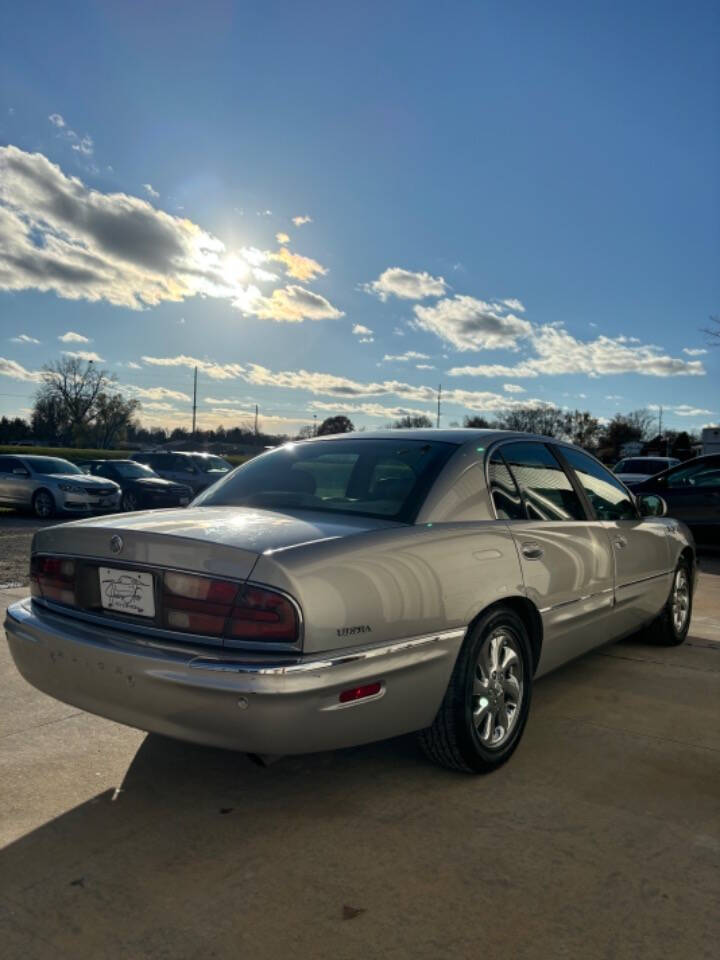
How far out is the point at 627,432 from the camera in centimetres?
8550

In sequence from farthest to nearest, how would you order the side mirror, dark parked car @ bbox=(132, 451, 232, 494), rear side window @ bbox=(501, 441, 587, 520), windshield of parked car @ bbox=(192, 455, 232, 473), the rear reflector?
windshield of parked car @ bbox=(192, 455, 232, 473)
dark parked car @ bbox=(132, 451, 232, 494)
the side mirror
rear side window @ bbox=(501, 441, 587, 520)
the rear reflector

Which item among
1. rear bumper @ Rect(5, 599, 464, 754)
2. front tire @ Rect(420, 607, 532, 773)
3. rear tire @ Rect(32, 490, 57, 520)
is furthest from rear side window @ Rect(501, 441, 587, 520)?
rear tire @ Rect(32, 490, 57, 520)

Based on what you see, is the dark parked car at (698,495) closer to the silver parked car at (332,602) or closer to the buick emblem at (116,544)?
the silver parked car at (332,602)

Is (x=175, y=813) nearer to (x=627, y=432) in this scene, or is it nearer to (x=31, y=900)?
(x=31, y=900)

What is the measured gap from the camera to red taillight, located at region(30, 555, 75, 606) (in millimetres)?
2889

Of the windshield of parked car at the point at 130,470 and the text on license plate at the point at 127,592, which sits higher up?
the text on license plate at the point at 127,592

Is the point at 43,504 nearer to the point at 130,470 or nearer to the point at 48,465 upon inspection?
the point at 48,465

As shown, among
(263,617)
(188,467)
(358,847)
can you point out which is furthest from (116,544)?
(188,467)

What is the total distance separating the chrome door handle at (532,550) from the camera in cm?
329

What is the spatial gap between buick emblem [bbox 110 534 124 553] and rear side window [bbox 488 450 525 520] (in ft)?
5.15

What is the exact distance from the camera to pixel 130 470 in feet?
64.0

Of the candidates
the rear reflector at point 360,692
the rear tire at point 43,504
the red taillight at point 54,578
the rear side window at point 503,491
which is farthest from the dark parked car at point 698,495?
the rear tire at point 43,504

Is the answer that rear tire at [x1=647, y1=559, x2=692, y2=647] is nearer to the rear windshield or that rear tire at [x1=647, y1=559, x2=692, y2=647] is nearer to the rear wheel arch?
the rear wheel arch

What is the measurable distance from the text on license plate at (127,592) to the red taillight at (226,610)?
89mm
